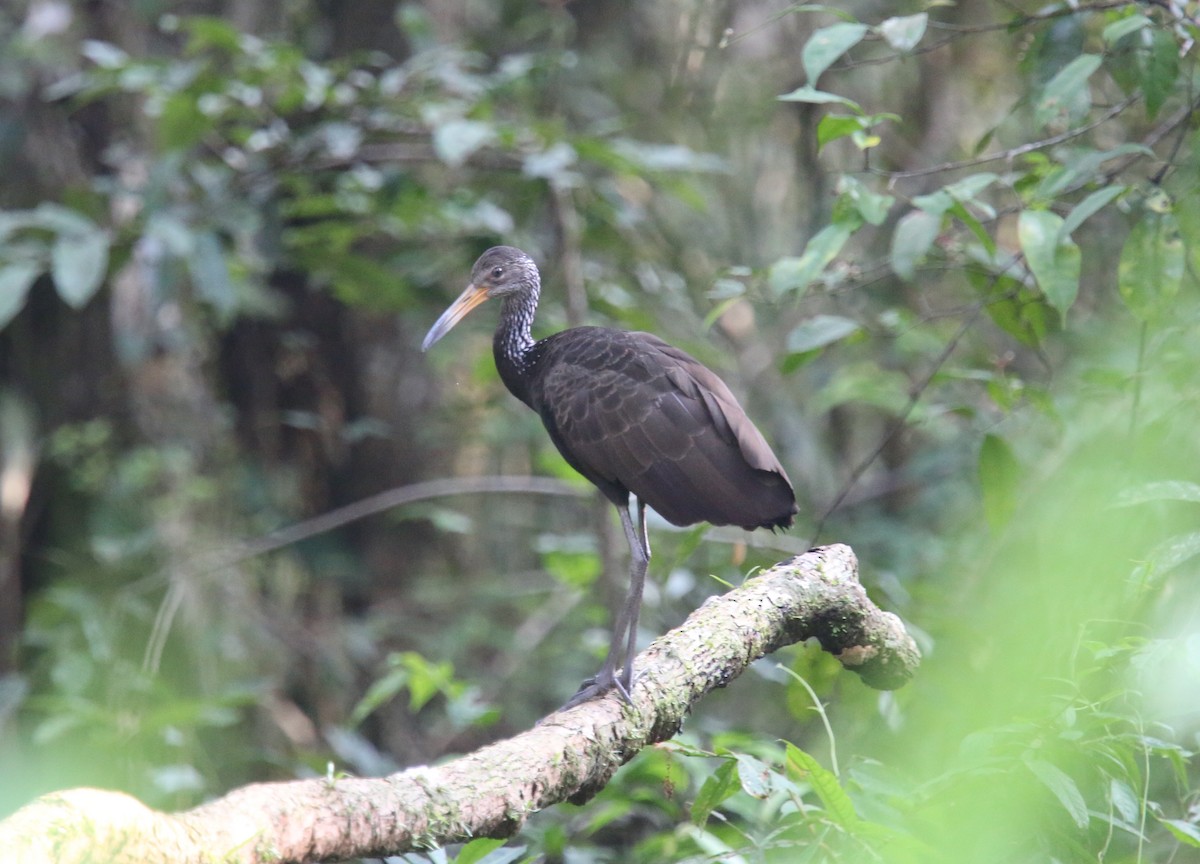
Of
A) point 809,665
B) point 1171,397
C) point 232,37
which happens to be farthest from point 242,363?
point 1171,397

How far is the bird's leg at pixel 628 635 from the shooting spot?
3751 mm

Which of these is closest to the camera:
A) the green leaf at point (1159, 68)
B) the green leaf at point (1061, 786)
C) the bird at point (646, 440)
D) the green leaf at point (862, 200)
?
the green leaf at point (1061, 786)

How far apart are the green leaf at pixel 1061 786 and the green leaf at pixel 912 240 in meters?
1.72

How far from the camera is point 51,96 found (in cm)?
559

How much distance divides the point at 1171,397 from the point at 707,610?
69.3 inches

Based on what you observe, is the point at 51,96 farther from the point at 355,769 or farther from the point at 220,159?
the point at 355,769

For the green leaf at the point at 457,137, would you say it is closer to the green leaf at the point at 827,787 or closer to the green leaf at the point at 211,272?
the green leaf at the point at 211,272

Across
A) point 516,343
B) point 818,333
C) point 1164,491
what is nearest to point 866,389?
point 818,333

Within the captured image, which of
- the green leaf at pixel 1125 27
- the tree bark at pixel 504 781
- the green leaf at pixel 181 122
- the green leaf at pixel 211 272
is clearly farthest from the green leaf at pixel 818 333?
the green leaf at pixel 181 122

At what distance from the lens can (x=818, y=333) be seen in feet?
14.4

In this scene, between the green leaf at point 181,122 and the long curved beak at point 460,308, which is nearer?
the long curved beak at point 460,308

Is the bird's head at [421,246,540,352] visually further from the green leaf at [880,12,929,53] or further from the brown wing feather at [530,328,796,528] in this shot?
the green leaf at [880,12,929,53]

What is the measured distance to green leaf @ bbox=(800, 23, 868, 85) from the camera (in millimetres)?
3625

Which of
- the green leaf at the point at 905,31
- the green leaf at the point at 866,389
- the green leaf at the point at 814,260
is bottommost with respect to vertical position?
the green leaf at the point at 866,389
